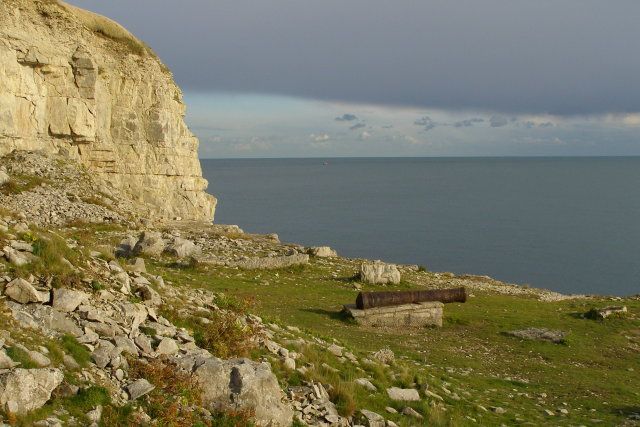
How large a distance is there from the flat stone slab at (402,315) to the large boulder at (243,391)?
12391 millimetres

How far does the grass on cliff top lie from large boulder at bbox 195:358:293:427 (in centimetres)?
173

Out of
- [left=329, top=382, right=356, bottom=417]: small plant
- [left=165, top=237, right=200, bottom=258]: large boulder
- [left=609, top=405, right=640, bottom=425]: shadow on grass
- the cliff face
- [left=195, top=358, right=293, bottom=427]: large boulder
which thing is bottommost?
[left=609, top=405, right=640, bottom=425]: shadow on grass

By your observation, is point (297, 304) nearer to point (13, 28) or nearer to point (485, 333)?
point (485, 333)

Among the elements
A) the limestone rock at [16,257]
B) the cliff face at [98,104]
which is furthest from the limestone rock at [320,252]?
the limestone rock at [16,257]

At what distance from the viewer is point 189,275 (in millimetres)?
24859

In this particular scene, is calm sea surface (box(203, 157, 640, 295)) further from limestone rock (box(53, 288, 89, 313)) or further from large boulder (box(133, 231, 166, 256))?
limestone rock (box(53, 288, 89, 313))

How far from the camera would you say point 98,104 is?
42.9 metres

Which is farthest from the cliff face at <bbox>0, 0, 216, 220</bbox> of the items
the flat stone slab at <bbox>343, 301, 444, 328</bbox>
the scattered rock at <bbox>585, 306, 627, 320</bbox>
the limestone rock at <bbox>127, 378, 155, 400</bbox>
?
the limestone rock at <bbox>127, 378, 155, 400</bbox>

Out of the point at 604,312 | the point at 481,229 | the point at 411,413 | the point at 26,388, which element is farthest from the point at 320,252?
the point at 481,229

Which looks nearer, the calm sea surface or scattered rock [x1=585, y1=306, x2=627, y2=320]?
scattered rock [x1=585, y1=306, x2=627, y2=320]

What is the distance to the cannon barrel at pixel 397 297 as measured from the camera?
72.8ft

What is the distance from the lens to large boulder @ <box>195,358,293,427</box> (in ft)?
30.6

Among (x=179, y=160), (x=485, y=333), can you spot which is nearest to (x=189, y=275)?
(x=485, y=333)

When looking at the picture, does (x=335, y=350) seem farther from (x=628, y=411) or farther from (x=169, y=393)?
(x=628, y=411)
